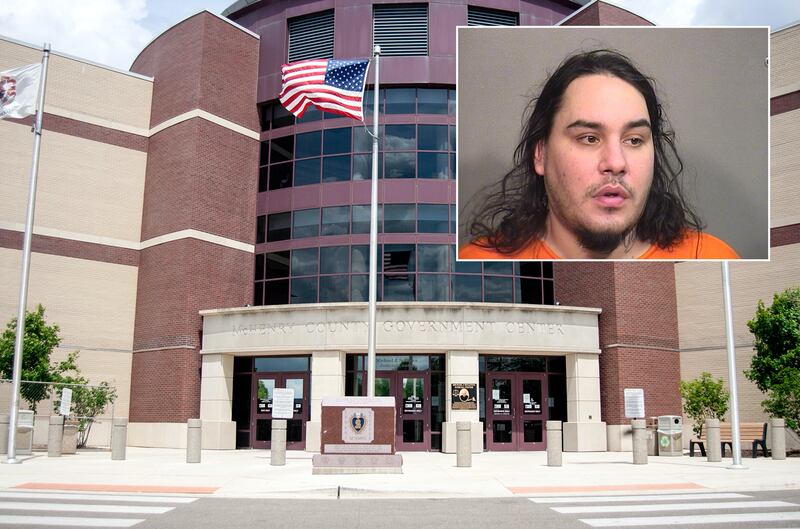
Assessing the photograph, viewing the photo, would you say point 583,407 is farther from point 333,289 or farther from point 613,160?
point 333,289

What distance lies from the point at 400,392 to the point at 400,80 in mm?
13330

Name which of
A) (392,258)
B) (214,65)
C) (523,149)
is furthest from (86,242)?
(523,149)

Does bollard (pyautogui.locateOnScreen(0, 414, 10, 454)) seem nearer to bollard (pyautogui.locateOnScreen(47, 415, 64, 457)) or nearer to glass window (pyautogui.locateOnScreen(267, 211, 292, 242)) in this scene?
bollard (pyautogui.locateOnScreen(47, 415, 64, 457))

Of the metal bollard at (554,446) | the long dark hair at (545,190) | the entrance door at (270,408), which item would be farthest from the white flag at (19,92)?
the metal bollard at (554,446)

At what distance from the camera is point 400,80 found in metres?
33.4

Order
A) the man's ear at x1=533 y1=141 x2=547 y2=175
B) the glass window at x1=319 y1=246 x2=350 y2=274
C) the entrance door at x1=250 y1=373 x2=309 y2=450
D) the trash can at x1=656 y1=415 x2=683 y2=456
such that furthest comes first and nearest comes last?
the glass window at x1=319 y1=246 x2=350 y2=274, the entrance door at x1=250 y1=373 x2=309 y2=450, the man's ear at x1=533 y1=141 x2=547 y2=175, the trash can at x1=656 y1=415 x2=683 y2=456

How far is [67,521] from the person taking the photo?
1124cm

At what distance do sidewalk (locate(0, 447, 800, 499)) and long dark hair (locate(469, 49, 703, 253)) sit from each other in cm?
714

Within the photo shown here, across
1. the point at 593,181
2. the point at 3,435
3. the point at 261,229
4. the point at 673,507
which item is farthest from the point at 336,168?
the point at 673,507

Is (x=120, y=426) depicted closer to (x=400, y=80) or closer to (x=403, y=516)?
(x=403, y=516)


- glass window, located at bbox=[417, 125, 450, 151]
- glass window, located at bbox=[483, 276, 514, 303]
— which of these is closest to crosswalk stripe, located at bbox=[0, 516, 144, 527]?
glass window, located at bbox=[483, 276, 514, 303]

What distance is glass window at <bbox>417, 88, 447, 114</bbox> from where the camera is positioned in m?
33.5

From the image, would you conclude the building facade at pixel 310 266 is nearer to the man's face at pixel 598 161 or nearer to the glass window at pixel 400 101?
the glass window at pixel 400 101

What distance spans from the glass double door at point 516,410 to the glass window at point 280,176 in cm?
1262
